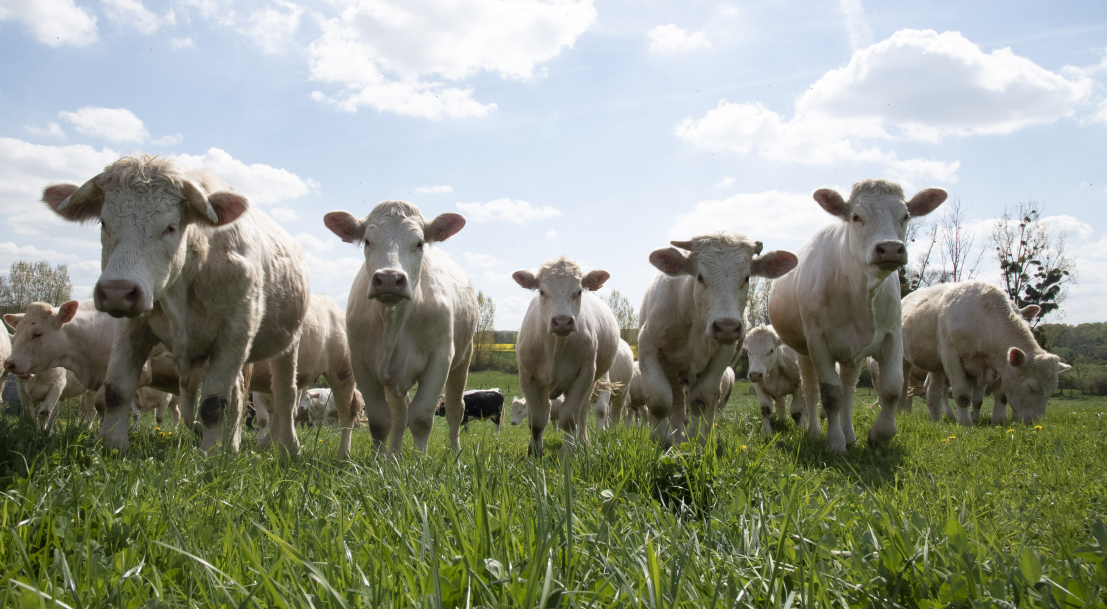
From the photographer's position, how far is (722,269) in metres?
5.81

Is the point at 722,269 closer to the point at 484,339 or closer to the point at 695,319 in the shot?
the point at 695,319

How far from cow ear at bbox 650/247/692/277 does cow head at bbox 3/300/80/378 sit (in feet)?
28.4

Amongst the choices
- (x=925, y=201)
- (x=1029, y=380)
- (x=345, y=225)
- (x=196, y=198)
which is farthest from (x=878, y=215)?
(x=1029, y=380)

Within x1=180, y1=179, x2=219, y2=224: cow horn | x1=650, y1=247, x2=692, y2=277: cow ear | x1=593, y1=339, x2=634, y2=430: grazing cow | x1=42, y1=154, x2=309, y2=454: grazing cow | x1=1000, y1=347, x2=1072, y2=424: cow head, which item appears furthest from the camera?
x1=593, y1=339, x2=634, y2=430: grazing cow

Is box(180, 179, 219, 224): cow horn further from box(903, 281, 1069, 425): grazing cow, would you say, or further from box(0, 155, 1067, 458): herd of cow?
box(903, 281, 1069, 425): grazing cow

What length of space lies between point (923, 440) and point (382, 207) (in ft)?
20.2

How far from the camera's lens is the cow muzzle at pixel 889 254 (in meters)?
5.65

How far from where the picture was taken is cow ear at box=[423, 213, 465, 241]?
5.94 m

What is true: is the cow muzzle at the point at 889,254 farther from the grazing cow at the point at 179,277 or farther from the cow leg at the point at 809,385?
the grazing cow at the point at 179,277

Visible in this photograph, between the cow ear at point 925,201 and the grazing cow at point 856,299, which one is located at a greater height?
the cow ear at point 925,201

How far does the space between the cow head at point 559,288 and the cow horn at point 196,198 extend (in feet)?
10.6

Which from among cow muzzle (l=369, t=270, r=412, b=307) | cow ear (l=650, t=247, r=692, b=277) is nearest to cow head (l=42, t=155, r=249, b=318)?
cow muzzle (l=369, t=270, r=412, b=307)

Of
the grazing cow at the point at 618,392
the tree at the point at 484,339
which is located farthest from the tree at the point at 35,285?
the grazing cow at the point at 618,392

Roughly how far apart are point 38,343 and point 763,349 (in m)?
12.4
